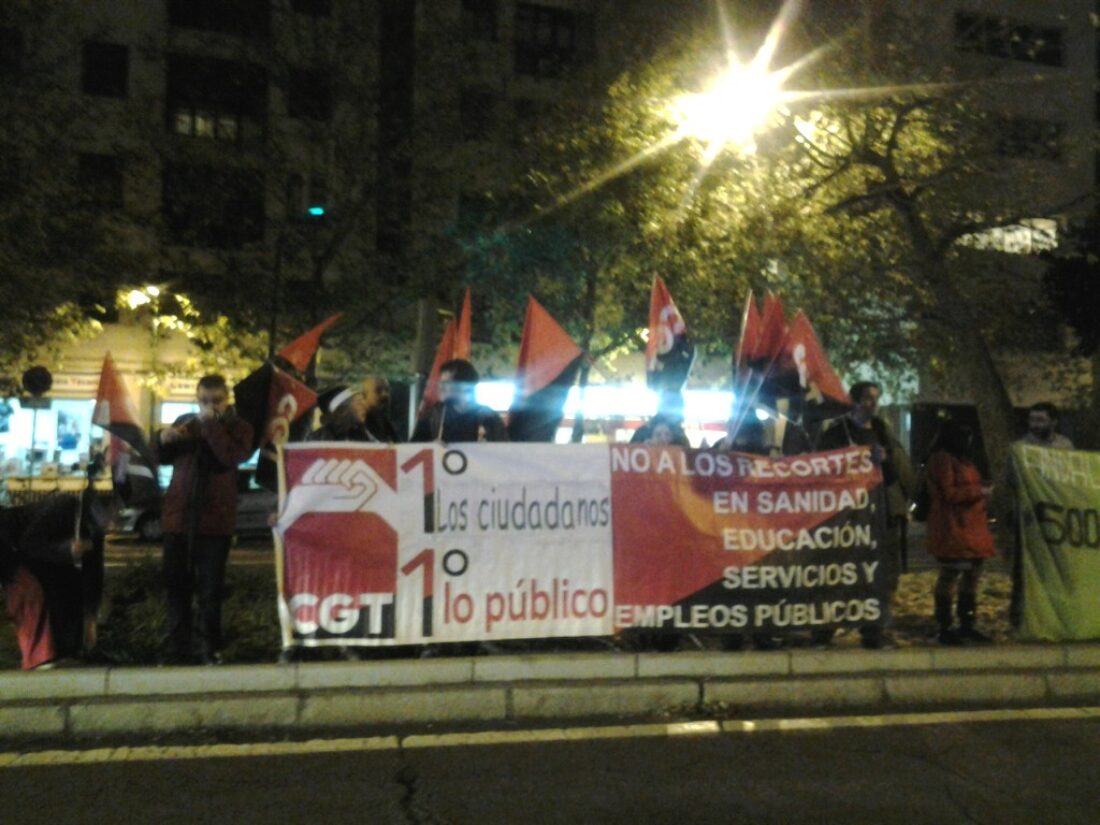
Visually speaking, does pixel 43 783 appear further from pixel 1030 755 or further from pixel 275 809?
pixel 1030 755

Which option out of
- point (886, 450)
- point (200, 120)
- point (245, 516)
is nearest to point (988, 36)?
point (886, 450)

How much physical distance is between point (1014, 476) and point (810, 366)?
1682mm

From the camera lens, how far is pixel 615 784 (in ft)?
16.8

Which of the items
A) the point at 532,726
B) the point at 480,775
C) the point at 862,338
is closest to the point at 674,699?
the point at 532,726

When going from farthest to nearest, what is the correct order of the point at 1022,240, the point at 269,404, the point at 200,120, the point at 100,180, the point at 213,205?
the point at 200,120, the point at 213,205, the point at 1022,240, the point at 100,180, the point at 269,404

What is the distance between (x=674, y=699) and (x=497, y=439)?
2.03 metres

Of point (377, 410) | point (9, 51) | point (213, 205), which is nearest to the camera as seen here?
point (377, 410)

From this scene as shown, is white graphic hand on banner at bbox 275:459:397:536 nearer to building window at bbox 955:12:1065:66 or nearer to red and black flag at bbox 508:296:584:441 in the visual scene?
red and black flag at bbox 508:296:584:441

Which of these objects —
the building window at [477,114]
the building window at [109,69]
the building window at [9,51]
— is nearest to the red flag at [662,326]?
the building window at [9,51]

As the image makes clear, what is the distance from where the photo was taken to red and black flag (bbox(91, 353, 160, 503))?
7.01 meters

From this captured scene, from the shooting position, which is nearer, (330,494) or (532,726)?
(532,726)

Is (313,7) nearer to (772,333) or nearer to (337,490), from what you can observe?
(772,333)

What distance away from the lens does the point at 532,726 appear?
6047 millimetres

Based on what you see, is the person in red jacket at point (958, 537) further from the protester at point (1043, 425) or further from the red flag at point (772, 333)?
the red flag at point (772, 333)
